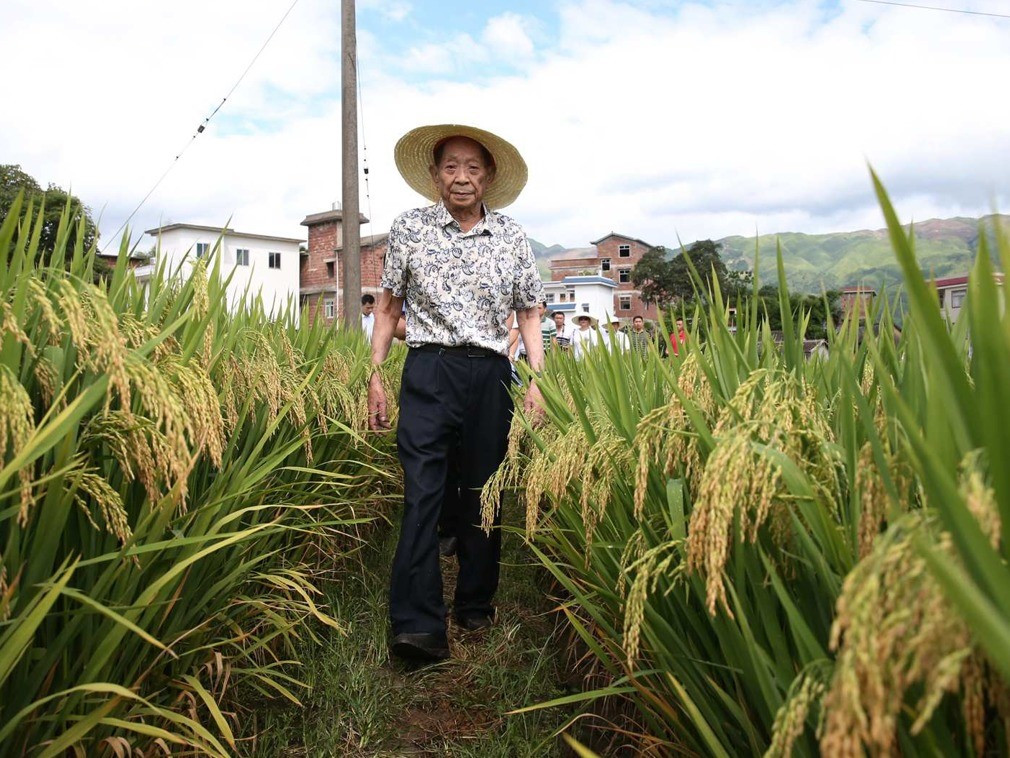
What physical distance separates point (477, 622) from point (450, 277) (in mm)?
1330

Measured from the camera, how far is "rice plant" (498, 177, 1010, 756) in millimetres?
653

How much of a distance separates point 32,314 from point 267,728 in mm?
1243

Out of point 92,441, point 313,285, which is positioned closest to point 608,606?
point 92,441

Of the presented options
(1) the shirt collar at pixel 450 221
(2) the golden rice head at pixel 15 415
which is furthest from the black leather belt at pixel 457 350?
(2) the golden rice head at pixel 15 415

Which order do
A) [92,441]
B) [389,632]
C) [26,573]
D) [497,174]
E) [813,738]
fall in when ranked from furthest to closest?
1. [497,174]
2. [389,632]
3. [92,441]
4. [26,573]
5. [813,738]

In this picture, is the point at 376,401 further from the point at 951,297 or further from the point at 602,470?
the point at 951,297

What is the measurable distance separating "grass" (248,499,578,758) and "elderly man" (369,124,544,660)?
14cm

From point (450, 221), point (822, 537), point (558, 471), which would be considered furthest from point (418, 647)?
point (822, 537)

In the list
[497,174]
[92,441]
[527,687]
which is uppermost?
[497,174]

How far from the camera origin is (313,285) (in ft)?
168

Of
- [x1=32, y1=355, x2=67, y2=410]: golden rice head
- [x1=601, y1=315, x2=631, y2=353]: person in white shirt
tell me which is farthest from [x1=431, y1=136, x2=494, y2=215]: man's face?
[x1=32, y1=355, x2=67, y2=410]: golden rice head

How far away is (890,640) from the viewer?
64cm

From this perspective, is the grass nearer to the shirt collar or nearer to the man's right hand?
the man's right hand

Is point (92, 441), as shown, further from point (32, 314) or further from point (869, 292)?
point (869, 292)
